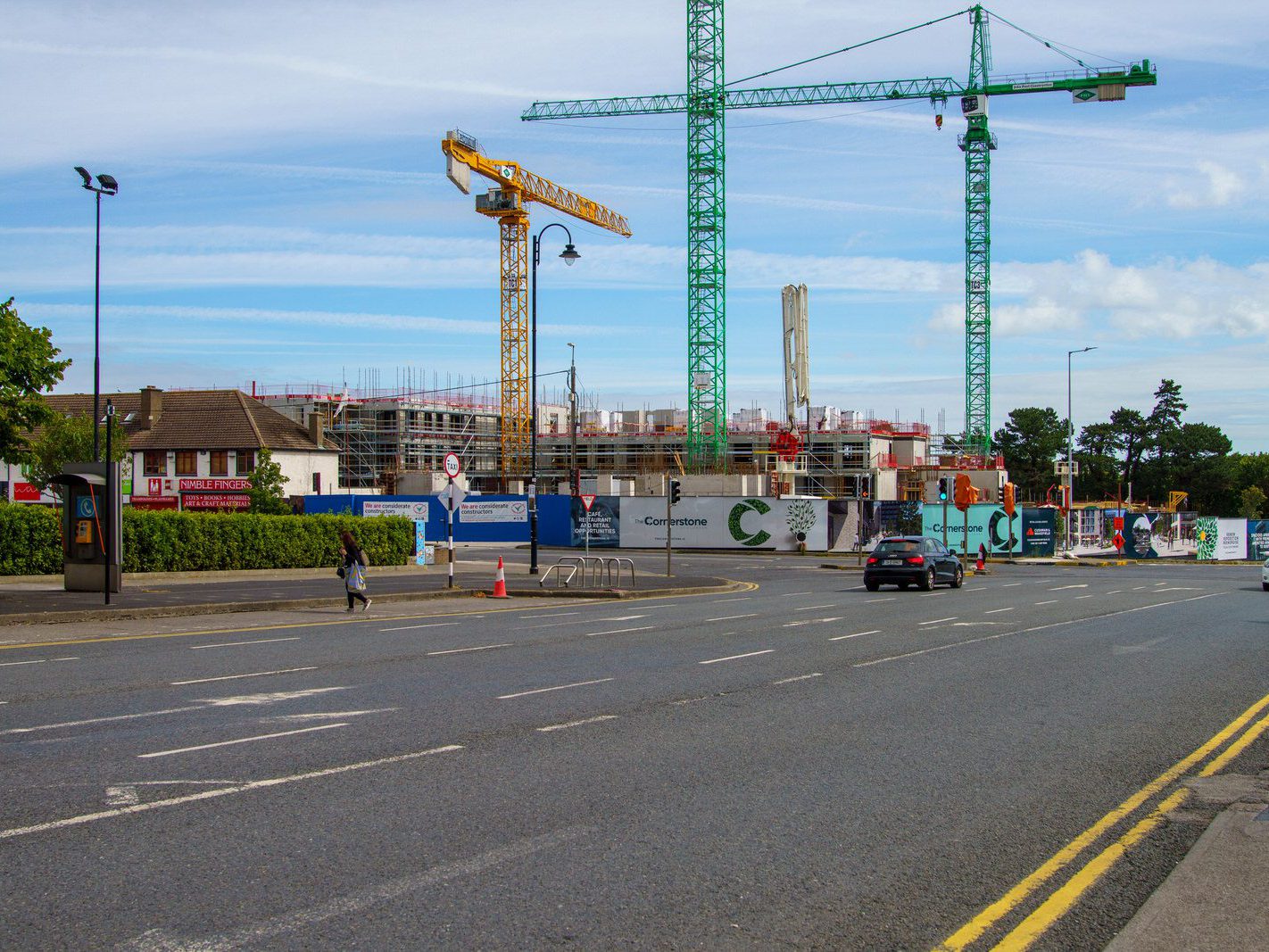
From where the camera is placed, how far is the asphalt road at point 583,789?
550 centimetres

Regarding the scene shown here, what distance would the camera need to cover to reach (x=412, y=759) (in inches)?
349

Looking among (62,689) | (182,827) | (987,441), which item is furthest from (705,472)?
(182,827)

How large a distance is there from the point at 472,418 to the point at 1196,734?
342 ft

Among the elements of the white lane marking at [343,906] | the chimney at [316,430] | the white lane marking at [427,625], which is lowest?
the white lane marking at [427,625]

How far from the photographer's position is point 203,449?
7119cm


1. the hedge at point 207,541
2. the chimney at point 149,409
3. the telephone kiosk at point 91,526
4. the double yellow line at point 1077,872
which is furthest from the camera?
the chimney at point 149,409

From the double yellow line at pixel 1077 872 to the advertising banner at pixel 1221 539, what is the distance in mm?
54303

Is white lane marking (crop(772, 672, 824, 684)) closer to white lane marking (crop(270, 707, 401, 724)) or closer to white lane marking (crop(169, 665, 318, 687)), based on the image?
white lane marking (crop(270, 707, 401, 724))

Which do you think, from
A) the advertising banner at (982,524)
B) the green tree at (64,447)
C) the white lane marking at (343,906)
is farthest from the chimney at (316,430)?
the white lane marking at (343,906)

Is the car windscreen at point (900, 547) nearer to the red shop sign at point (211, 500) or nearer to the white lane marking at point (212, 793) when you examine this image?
the white lane marking at point (212, 793)

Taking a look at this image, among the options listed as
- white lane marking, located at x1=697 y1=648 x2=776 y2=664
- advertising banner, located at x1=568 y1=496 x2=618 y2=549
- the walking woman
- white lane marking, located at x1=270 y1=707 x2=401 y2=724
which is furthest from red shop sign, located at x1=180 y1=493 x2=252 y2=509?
white lane marking, located at x1=270 y1=707 x2=401 y2=724

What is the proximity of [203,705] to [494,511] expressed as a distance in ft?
145

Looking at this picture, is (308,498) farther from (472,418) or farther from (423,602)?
(472,418)

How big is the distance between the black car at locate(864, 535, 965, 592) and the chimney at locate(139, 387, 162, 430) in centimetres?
5443
